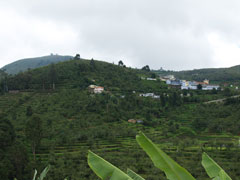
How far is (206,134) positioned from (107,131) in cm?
1371

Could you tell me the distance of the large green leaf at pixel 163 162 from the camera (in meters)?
1.47

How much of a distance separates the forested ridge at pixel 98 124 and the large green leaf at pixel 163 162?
11.3 m

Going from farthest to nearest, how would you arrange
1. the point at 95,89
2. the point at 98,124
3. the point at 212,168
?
the point at 95,89 < the point at 98,124 < the point at 212,168

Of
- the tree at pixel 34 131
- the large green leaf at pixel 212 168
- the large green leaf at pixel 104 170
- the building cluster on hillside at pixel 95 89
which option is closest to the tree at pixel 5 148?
the tree at pixel 34 131

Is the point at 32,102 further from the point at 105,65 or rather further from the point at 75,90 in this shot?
the point at 105,65

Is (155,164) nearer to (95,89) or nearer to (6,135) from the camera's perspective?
(6,135)

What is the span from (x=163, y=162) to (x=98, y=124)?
2608cm

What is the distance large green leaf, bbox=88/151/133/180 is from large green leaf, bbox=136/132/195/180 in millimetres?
330

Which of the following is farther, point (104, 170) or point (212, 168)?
point (212, 168)

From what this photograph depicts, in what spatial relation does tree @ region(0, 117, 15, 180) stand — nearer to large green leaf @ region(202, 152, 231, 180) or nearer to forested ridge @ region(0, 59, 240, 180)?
forested ridge @ region(0, 59, 240, 180)

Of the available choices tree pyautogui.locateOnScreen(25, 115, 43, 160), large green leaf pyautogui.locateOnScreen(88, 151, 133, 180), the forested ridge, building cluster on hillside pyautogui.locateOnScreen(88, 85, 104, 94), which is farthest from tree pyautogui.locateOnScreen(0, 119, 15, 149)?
building cluster on hillside pyautogui.locateOnScreen(88, 85, 104, 94)

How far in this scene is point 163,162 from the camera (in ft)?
5.00

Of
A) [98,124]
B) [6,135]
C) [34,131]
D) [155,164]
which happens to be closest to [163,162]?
[155,164]

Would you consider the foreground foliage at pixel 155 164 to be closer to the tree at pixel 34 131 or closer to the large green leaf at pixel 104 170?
the large green leaf at pixel 104 170
